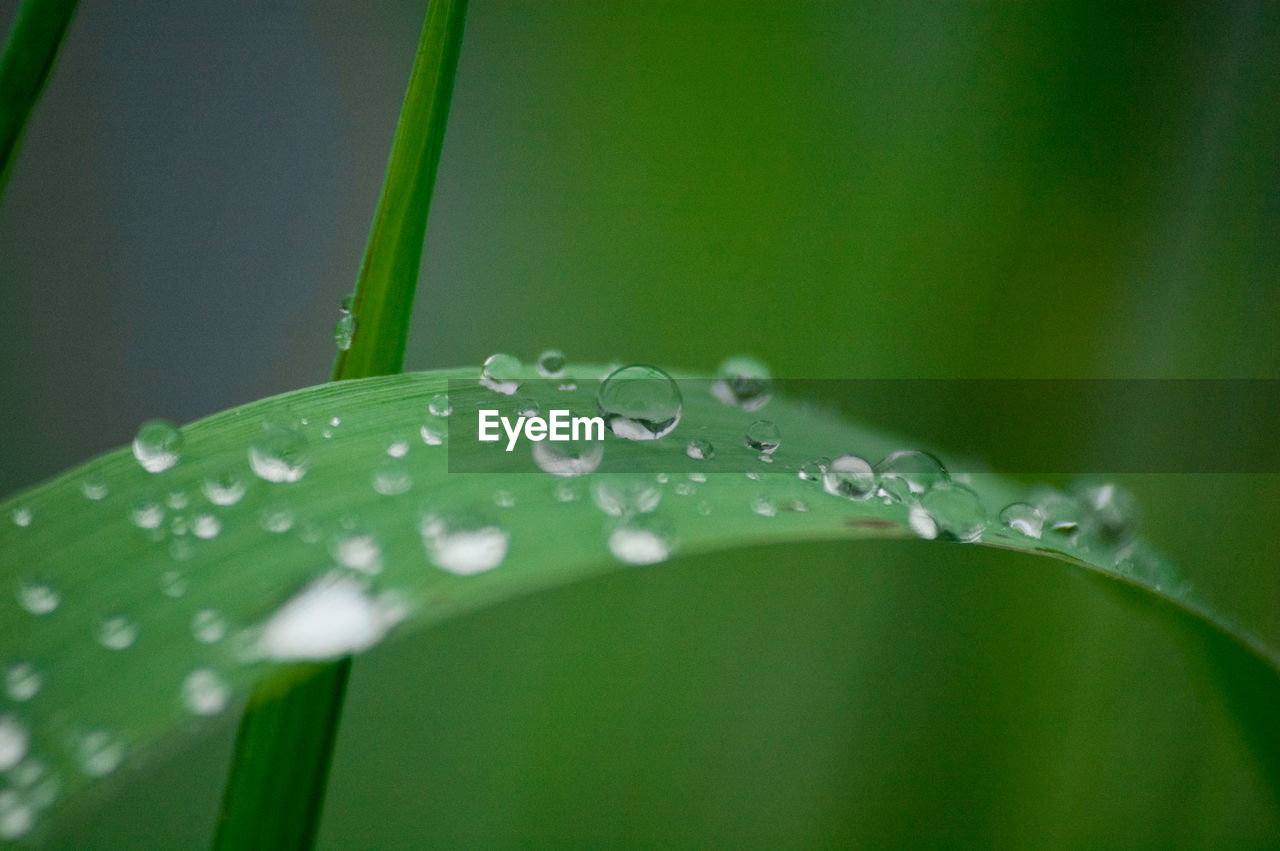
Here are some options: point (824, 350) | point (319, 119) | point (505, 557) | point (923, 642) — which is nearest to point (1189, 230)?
point (824, 350)

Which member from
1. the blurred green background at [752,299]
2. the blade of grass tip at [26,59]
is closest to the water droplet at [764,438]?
the blade of grass tip at [26,59]

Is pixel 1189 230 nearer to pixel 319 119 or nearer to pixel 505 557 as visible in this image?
pixel 505 557

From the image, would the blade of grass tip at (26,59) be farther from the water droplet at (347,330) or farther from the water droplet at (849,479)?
the water droplet at (849,479)

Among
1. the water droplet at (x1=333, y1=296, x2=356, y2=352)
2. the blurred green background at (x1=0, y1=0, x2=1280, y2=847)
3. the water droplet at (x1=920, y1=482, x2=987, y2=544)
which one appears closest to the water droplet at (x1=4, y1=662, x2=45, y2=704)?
the water droplet at (x1=333, y1=296, x2=356, y2=352)

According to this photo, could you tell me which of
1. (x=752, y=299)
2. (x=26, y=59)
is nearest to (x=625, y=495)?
(x=26, y=59)

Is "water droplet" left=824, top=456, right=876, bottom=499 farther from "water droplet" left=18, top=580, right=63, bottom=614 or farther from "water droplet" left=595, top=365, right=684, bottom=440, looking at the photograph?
"water droplet" left=18, top=580, right=63, bottom=614

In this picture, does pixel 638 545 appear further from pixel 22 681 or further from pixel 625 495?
pixel 22 681
